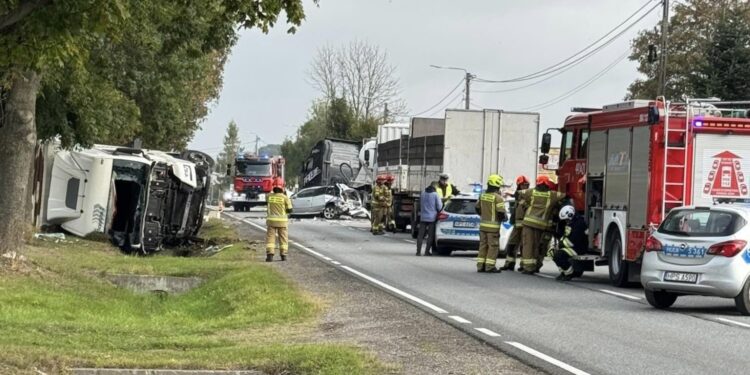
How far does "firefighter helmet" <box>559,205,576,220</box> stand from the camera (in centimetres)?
2053

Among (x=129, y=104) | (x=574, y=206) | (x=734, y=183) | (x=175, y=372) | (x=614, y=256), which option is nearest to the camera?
(x=175, y=372)

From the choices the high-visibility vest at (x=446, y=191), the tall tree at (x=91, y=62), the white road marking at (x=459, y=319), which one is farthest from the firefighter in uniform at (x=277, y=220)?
the white road marking at (x=459, y=319)

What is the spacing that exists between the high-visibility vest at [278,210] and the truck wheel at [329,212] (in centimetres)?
2619

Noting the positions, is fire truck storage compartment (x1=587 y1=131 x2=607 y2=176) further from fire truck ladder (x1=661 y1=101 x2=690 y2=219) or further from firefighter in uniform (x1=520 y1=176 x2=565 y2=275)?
fire truck ladder (x1=661 y1=101 x2=690 y2=219)

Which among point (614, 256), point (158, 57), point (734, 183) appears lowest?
point (614, 256)

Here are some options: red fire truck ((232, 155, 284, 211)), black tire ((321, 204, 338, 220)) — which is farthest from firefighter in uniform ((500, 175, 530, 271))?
red fire truck ((232, 155, 284, 211))

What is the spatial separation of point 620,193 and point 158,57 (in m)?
15.1

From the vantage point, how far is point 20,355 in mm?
10367

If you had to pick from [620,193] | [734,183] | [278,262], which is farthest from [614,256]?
[278,262]

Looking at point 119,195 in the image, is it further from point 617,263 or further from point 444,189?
point 617,263

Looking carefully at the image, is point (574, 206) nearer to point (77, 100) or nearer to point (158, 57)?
point (77, 100)

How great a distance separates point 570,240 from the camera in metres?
20.6

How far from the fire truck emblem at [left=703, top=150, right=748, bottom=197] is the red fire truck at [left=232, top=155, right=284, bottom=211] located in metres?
44.2

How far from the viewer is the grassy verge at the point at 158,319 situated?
10.4m
